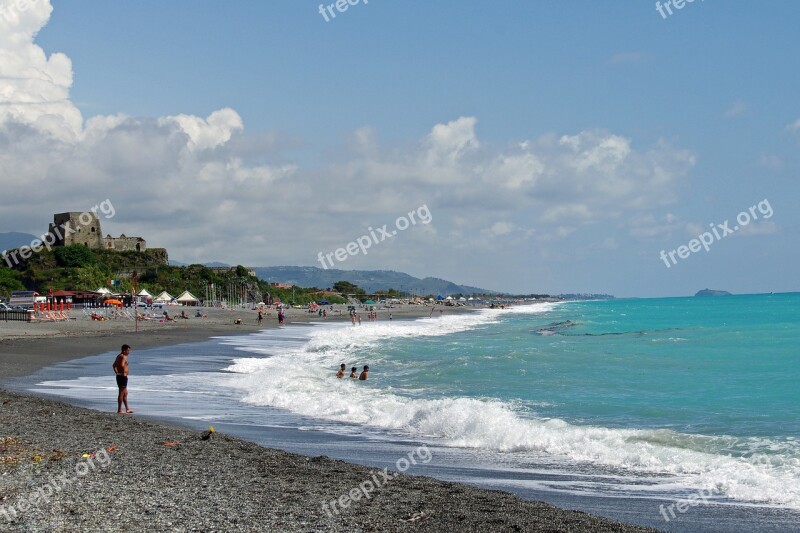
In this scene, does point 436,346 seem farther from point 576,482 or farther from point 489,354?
point 576,482

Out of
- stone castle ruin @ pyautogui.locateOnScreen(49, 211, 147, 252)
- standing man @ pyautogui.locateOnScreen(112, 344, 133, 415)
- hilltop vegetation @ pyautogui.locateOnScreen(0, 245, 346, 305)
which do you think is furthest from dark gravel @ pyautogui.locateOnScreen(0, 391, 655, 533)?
stone castle ruin @ pyautogui.locateOnScreen(49, 211, 147, 252)

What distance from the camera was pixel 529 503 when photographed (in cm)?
912

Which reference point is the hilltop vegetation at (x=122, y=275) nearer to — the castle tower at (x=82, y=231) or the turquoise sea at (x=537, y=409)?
the castle tower at (x=82, y=231)

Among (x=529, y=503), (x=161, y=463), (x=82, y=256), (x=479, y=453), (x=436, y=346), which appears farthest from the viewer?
(x=82, y=256)

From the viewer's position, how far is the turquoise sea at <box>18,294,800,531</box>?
36.8 feet

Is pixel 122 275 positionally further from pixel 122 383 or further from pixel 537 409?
pixel 537 409

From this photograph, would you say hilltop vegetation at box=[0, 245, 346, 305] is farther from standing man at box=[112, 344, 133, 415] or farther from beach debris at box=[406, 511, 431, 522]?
beach debris at box=[406, 511, 431, 522]

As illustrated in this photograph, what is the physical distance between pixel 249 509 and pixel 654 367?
25.1m

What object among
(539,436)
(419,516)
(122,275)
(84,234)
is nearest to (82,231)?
(84,234)

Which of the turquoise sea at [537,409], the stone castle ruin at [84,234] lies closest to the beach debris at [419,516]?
the turquoise sea at [537,409]

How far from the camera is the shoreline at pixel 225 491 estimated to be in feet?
25.7

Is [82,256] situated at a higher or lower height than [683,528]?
higher

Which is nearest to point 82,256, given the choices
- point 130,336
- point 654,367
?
point 130,336

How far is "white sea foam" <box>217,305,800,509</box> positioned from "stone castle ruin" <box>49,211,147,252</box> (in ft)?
455
